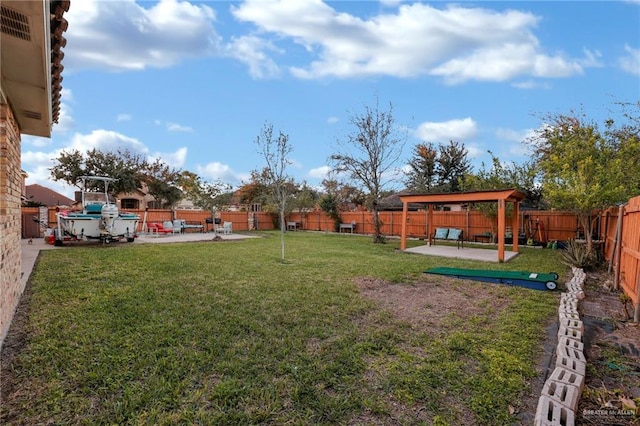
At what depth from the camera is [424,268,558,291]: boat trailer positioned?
5.96m

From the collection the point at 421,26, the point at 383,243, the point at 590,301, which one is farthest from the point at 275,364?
the point at 383,243

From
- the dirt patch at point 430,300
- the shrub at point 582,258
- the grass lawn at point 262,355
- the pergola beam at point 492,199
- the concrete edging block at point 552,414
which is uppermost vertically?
the pergola beam at point 492,199

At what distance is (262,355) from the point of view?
3039 millimetres

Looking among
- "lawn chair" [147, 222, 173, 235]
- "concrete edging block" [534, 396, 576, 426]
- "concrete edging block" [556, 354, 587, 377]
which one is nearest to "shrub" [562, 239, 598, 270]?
"concrete edging block" [556, 354, 587, 377]

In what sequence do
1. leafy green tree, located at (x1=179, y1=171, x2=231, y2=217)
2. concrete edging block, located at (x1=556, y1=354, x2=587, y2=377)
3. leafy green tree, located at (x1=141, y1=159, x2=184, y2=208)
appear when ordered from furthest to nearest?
leafy green tree, located at (x1=141, y1=159, x2=184, y2=208)
leafy green tree, located at (x1=179, y1=171, x2=231, y2=217)
concrete edging block, located at (x1=556, y1=354, x2=587, y2=377)

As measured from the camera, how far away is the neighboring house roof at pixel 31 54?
234cm

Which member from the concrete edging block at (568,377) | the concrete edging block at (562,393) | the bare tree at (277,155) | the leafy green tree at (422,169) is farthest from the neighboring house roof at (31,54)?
the leafy green tree at (422,169)

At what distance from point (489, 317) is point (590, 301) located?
2.42 meters

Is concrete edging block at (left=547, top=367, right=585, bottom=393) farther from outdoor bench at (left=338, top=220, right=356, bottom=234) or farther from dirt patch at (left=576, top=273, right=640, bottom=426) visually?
outdoor bench at (left=338, top=220, right=356, bottom=234)

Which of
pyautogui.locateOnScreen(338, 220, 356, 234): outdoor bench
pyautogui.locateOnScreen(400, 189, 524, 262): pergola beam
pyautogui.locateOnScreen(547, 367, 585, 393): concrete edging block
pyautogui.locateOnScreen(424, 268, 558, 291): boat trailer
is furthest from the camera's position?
pyautogui.locateOnScreen(338, 220, 356, 234): outdoor bench

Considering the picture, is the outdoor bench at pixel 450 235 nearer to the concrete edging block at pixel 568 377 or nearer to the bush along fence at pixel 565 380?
the bush along fence at pixel 565 380

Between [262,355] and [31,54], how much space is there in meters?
3.46

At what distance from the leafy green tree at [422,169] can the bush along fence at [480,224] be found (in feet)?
18.1

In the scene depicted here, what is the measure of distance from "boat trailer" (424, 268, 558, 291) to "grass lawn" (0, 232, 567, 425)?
361 millimetres
